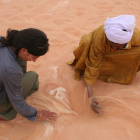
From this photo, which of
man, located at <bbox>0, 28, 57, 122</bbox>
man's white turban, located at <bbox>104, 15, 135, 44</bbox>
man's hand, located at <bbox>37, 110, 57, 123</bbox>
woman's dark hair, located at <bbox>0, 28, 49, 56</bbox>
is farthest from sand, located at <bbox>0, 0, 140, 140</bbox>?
woman's dark hair, located at <bbox>0, 28, 49, 56</bbox>

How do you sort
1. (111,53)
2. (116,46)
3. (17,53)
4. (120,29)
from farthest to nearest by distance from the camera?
Answer: (111,53) → (116,46) → (120,29) → (17,53)

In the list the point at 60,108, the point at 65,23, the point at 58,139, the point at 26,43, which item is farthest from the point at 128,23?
the point at 65,23

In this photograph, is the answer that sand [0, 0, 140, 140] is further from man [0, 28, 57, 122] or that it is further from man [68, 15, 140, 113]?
man [0, 28, 57, 122]

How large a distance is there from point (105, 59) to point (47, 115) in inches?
38.0

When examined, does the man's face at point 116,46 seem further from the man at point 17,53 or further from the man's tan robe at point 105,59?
the man at point 17,53

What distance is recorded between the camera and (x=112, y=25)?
1.54m

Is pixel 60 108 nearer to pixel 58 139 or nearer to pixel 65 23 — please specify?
pixel 58 139

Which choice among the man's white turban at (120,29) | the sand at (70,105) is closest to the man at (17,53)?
the sand at (70,105)

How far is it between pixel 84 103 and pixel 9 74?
1036mm

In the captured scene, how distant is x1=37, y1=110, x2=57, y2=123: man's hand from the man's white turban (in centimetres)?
98

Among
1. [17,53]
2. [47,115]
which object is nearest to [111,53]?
[47,115]

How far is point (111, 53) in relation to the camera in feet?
6.04

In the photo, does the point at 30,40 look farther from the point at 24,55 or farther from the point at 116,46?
the point at 116,46

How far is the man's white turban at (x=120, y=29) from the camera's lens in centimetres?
150
